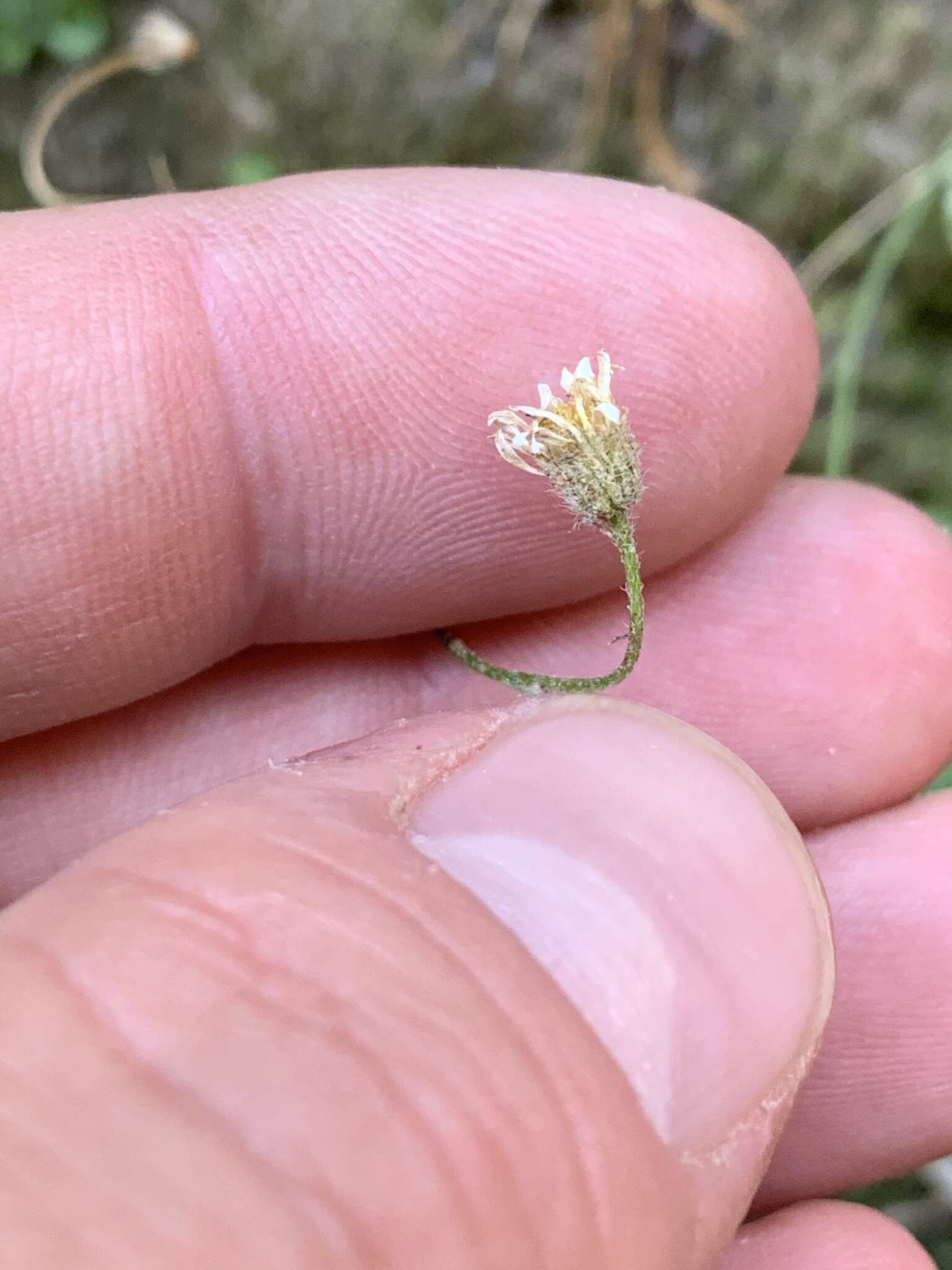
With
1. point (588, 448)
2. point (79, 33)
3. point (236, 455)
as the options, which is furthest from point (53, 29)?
point (588, 448)

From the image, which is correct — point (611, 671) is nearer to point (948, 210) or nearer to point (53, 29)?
point (948, 210)

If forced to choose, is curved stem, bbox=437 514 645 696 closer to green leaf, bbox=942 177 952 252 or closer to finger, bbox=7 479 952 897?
finger, bbox=7 479 952 897

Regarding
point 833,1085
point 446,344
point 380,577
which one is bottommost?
point 833,1085

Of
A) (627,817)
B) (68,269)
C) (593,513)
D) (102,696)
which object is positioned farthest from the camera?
(102,696)

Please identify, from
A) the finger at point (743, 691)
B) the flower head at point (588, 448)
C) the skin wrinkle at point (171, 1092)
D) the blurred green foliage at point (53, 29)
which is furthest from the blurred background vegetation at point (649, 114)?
the skin wrinkle at point (171, 1092)

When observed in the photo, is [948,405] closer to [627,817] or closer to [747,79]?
[747,79]

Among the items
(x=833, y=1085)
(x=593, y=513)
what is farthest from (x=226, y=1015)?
(x=833, y=1085)
